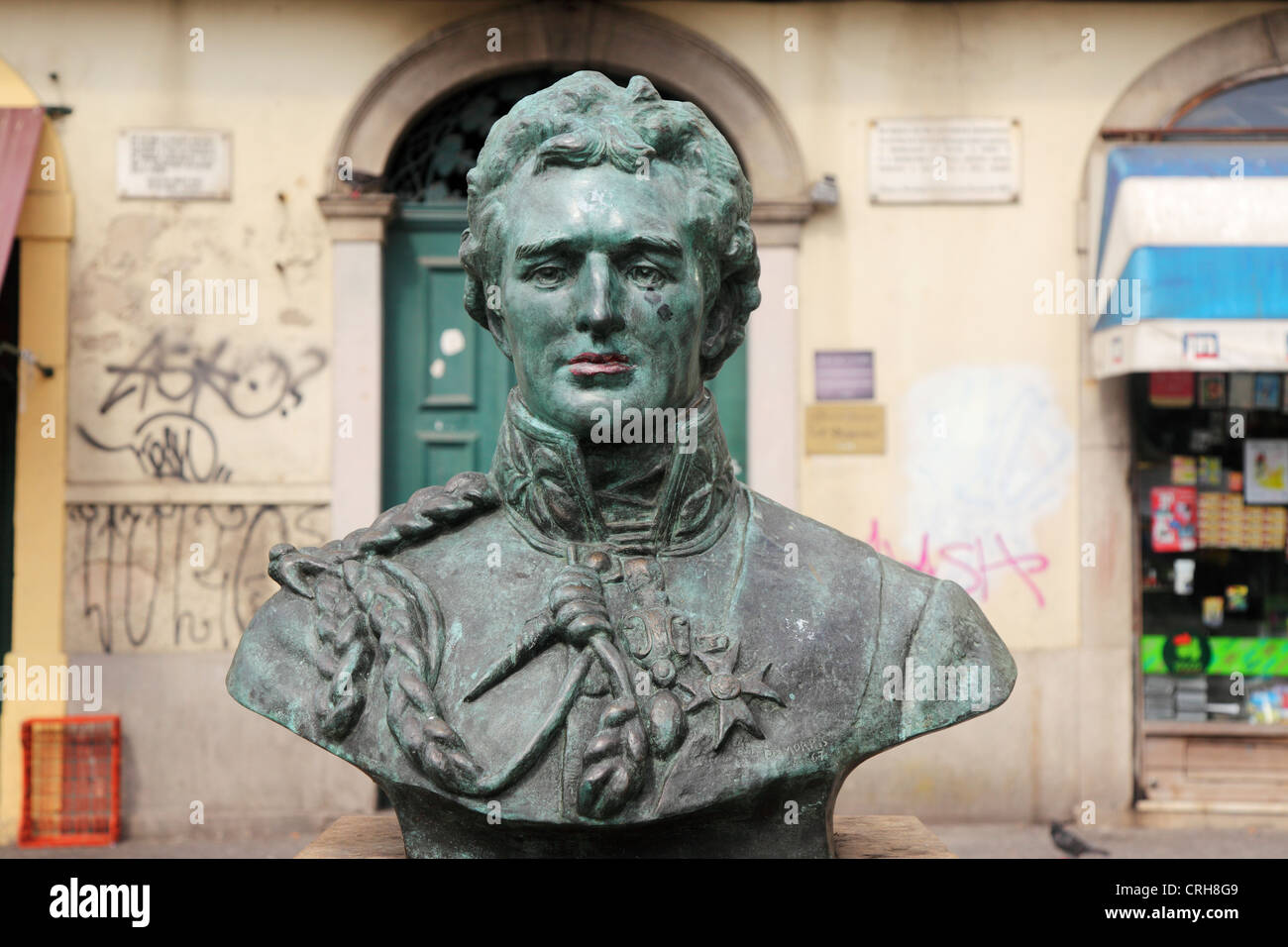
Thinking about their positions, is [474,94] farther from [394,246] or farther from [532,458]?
[532,458]

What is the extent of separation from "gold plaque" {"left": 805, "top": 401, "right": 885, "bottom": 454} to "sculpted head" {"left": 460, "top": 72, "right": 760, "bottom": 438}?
4.30 metres

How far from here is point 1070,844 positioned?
6.42 m

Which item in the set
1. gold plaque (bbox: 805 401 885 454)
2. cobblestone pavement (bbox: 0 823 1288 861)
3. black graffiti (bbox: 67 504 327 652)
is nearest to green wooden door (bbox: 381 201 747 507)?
gold plaque (bbox: 805 401 885 454)

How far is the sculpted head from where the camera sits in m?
2.55

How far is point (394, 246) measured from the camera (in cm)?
717

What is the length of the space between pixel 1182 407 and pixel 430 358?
375cm

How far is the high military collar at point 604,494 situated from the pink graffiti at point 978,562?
4.34m

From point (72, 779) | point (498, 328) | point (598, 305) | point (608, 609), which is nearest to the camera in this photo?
point (598, 305)

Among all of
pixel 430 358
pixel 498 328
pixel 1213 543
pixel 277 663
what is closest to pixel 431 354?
pixel 430 358

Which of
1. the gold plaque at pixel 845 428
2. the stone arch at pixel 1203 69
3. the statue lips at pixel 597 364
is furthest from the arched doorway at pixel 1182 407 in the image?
the statue lips at pixel 597 364

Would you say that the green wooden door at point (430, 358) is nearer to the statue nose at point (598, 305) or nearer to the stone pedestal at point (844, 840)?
the stone pedestal at point (844, 840)

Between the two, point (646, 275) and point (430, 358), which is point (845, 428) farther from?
point (646, 275)

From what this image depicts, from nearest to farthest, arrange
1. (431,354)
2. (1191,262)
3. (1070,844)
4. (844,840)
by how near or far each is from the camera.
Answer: (844,840)
(1070,844)
(1191,262)
(431,354)

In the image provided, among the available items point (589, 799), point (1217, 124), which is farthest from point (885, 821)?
point (1217, 124)
